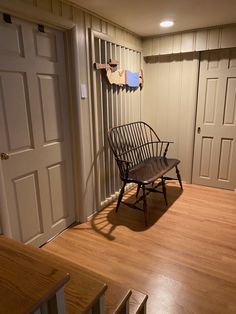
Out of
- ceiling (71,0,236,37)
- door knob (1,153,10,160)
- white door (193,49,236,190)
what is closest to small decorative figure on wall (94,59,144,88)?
ceiling (71,0,236,37)

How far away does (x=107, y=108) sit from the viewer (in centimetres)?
287

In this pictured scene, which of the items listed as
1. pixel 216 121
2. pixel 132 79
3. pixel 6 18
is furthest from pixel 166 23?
pixel 6 18

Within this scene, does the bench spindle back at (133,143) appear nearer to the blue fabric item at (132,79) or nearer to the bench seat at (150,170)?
the bench seat at (150,170)

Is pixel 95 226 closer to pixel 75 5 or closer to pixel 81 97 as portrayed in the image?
pixel 81 97

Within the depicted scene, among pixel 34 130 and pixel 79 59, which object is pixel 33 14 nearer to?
pixel 79 59

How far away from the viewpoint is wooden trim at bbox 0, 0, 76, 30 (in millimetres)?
1669

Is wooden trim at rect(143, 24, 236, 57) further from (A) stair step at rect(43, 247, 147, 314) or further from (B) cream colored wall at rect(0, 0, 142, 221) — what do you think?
(A) stair step at rect(43, 247, 147, 314)

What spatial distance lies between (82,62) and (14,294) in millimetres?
2167

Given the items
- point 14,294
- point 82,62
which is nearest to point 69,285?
point 14,294

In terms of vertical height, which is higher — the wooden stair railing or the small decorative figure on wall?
the small decorative figure on wall

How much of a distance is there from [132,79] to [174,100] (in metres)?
0.78

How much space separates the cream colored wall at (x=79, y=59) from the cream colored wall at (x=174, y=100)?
92cm

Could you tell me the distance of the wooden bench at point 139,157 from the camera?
2682 mm

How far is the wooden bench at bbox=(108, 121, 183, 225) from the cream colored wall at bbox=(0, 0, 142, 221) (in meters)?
0.37
